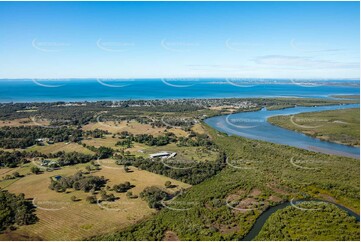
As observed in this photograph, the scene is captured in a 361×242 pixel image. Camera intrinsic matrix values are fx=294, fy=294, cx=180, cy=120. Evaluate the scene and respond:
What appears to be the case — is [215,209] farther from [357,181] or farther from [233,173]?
[357,181]

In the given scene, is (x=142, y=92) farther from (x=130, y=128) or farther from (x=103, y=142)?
(x=103, y=142)

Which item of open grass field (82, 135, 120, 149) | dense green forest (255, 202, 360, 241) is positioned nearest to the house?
open grass field (82, 135, 120, 149)

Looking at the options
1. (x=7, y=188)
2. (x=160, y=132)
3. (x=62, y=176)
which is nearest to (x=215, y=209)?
(x=62, y=176)

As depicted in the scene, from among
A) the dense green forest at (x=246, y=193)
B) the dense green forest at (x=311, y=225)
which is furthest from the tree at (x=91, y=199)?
the dense green forest at (x=311, y=225)

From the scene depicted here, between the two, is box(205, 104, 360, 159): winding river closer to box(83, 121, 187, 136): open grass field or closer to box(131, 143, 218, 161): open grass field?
box(83, 121, 187, 136): open grass field

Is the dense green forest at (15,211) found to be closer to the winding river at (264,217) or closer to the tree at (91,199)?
the tree at (91,199)

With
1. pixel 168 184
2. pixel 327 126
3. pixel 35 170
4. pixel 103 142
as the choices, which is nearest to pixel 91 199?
pixel 168 184
